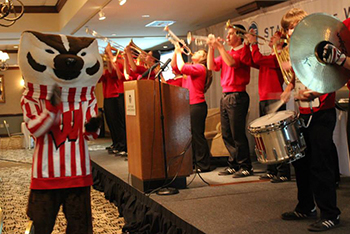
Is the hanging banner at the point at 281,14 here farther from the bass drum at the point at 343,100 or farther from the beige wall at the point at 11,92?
the beige wall at the point at 11,92

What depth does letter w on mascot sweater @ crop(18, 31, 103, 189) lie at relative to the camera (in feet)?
8.21

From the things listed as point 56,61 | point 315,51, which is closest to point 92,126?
point 56,61

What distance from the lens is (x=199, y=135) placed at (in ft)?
16.2

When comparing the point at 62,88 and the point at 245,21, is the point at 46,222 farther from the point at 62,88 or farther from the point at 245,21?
the point at 245,21

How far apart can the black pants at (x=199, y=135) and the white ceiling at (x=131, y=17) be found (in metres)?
2.23

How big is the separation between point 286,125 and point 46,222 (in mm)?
1482

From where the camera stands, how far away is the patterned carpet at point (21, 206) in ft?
13.4

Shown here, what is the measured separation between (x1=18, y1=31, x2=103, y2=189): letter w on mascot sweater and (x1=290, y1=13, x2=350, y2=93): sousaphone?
3.91ft

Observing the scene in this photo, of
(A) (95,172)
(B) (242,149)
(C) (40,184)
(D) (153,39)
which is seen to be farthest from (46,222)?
(D) (153,39)

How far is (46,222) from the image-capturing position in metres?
2.50

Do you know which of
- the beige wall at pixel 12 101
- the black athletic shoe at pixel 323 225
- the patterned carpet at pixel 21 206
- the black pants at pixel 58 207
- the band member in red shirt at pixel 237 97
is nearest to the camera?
the black pants at pixel 58 207

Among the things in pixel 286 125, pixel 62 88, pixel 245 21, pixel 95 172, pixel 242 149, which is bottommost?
pixel 95 172

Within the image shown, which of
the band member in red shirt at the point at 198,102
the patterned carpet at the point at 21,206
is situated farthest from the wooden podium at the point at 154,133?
the band member in red shirt at the point at 198,102

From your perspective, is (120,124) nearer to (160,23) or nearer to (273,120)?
(160,23)
